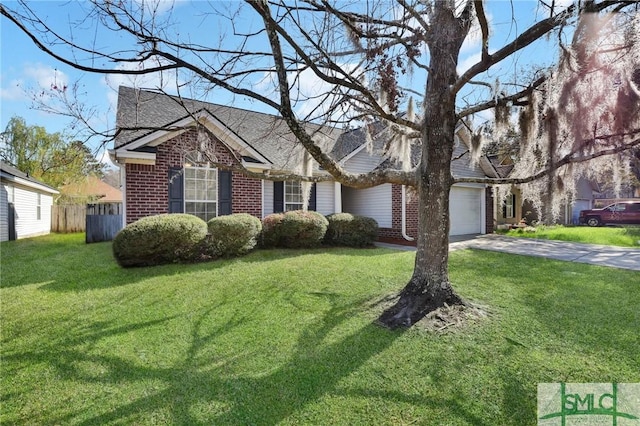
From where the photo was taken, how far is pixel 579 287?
18.7 ft

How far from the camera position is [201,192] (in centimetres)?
988

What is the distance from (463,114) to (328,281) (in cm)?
360

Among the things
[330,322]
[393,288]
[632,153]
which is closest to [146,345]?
[330,322]

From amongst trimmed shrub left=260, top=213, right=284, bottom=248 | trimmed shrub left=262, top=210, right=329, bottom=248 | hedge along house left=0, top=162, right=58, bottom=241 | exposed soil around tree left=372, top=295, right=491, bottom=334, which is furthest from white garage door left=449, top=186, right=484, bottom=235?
hedge along house left=0, top=162, right=58, bottom=241

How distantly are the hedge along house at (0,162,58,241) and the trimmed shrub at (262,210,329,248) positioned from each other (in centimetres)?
1090

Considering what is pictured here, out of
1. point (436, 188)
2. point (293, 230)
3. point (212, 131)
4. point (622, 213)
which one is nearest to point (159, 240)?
point (293, 230)

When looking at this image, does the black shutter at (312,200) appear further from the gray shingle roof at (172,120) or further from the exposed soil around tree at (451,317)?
the exposed soil around tree at (451,317)

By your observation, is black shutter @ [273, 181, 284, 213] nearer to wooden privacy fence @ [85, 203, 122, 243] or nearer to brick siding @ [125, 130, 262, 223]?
brick siding @ [125, 130, 262, 223]

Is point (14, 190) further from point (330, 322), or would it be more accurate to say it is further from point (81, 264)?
point (330, 322)

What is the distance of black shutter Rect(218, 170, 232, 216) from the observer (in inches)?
395

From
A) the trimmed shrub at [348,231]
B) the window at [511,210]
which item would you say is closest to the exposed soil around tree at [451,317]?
the trimmed shrub at [348,231]

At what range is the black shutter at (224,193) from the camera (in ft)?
32.9

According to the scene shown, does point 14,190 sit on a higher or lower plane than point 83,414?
higher

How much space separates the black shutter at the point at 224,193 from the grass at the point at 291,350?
3.79 metres
